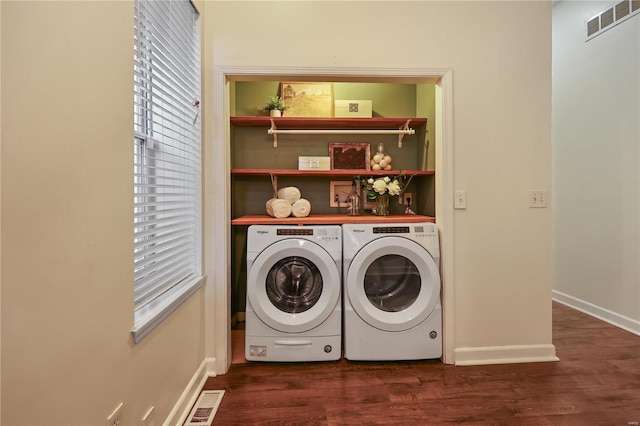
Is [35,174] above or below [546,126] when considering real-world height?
below

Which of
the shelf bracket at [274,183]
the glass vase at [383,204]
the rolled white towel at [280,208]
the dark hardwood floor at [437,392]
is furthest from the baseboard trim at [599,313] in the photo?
the shelf bracket at [274,183]

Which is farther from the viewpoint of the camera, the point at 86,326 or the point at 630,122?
the point at 630,122

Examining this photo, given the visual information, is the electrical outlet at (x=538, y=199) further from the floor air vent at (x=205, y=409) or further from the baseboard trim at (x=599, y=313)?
the floor air vent at (x=205, y=409)

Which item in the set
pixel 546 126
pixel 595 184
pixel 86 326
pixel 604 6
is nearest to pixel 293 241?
pixel 86 326

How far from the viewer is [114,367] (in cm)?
106

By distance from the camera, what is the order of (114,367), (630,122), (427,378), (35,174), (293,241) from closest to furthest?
(35,174) → (114,367) → (427,378) → (293,241) → (630,122)

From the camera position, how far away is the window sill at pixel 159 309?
3.91 ft

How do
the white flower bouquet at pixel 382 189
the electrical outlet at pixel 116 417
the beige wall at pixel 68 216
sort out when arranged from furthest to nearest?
the white flower bouquet at pixel 382 189 < the electrical outlet at pixel 116 417 < the beige wall at pixel 68 216

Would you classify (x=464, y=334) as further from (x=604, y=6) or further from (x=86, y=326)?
(x=604, y=6)

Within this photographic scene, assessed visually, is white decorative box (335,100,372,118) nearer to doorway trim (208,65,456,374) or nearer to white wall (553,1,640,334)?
doorway trim (208,65,456,374)

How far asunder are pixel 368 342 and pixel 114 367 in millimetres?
1467

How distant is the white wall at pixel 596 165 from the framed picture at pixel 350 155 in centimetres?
202

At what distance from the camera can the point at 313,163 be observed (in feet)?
8.83

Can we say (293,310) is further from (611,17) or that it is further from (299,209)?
(611,17)
